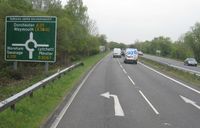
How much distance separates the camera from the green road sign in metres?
21.7

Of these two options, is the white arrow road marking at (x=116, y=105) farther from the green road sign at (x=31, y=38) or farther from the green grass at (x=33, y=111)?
the green road sign at (x=31, y=38)

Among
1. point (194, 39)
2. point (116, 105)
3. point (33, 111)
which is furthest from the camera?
point (194, 39)

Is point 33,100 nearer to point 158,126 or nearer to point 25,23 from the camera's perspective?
point 158,126

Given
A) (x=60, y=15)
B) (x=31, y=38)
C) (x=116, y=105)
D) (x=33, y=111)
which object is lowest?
(x=116, y=105)

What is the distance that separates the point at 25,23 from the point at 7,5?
13721 mm

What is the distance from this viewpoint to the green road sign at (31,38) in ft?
71.1

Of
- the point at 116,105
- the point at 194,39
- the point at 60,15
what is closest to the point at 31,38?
the point at 116,105

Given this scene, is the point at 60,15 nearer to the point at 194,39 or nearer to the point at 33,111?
the point at 33,111

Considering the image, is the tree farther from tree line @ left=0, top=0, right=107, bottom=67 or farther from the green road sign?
the green road sign

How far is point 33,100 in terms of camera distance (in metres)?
13.9

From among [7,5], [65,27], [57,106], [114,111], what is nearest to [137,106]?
[114,111]

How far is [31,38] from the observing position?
854 inches

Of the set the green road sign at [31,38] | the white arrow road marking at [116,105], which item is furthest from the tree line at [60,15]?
the white arrow road marking at [116,105]

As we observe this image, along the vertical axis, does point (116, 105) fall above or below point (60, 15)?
below
